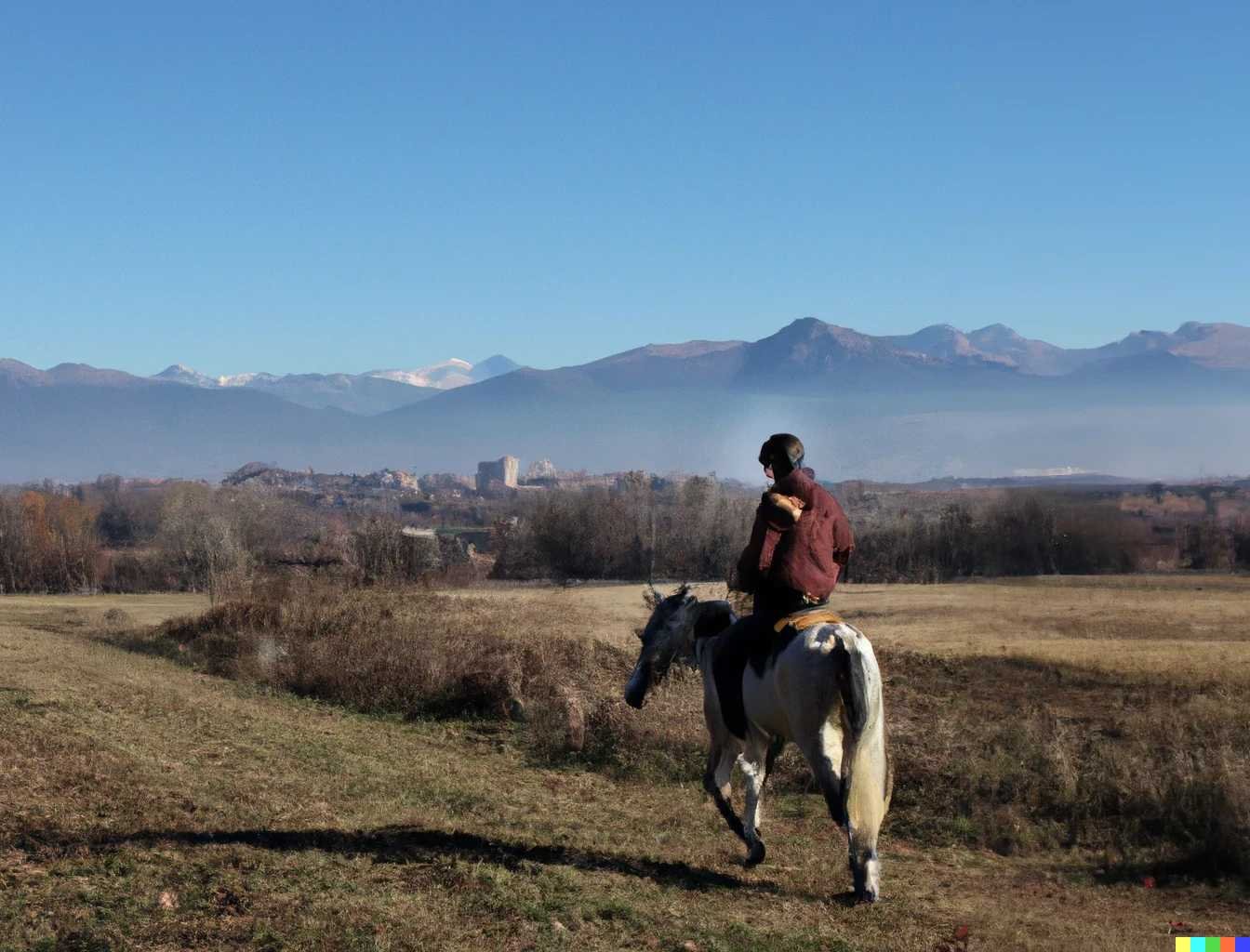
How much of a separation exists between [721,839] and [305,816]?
401 centimetres

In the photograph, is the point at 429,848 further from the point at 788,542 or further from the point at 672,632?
the point at 788,542

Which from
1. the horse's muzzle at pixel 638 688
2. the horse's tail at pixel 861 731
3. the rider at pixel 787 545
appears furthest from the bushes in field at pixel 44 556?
the horse's tail at pixel 861 731

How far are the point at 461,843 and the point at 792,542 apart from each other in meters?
4.02

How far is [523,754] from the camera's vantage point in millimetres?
17875

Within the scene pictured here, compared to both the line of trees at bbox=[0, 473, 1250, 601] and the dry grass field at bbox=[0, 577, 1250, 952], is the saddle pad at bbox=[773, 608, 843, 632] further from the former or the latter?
the line of trees at bbox=[0, 473, 1250, 601]

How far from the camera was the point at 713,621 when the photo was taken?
37.4ft

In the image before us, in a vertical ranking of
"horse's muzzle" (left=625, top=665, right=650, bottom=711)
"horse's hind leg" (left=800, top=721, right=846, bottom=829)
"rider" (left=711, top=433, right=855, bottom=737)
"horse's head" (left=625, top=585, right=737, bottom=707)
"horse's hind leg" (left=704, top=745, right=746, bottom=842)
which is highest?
"rider" (left=711, top=433, right=855, bottom=737)

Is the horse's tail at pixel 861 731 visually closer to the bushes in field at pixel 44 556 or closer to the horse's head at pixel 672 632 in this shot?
the horse's head at pixel 672 632

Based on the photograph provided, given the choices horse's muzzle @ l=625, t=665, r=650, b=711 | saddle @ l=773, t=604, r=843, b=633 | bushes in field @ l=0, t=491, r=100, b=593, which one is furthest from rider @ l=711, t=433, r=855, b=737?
bushes in field @ l=0, t=491, r=100, b=593

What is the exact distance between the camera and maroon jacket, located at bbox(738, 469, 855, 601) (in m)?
9.88

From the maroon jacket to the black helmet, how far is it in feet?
0.31

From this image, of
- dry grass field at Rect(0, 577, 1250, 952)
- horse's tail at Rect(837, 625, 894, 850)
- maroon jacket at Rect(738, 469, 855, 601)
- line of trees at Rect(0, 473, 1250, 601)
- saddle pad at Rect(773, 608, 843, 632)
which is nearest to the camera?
dry grass field at Rect(0, 577, 1250, 952)

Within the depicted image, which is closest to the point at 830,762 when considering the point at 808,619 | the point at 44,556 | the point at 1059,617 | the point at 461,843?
the point at 808,619

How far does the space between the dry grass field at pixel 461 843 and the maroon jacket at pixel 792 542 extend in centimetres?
248
